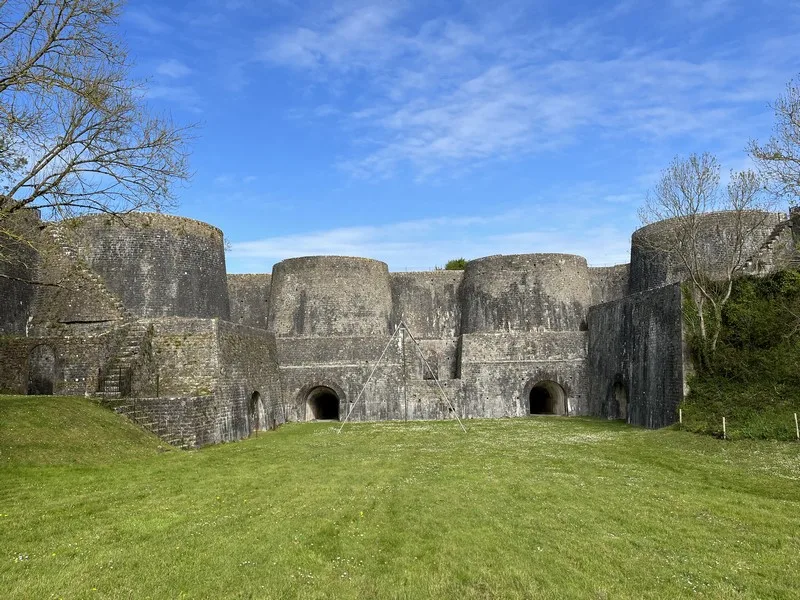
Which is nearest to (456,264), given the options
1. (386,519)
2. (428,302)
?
(428,302)

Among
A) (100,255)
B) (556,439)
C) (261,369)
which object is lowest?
(556,439)

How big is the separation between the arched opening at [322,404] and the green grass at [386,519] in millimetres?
14468

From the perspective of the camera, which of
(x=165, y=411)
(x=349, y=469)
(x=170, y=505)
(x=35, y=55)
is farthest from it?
(x=165, y=411)

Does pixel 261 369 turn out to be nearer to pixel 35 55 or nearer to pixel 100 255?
pixel 100 255

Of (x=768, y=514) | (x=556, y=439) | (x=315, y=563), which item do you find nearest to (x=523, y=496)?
(x=768, y=514)

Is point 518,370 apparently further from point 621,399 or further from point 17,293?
point 17,293

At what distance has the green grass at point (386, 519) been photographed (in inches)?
268

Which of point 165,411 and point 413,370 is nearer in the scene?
point 165,411

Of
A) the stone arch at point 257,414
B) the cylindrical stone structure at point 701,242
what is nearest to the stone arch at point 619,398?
the cylindrical stone structure at point 701,242

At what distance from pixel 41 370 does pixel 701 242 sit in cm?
2895

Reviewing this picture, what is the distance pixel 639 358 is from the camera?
24797 mm

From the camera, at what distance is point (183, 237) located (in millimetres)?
26828

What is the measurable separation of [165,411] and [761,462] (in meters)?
15.6

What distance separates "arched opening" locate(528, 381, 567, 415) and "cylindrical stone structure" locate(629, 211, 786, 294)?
24.0 ft
